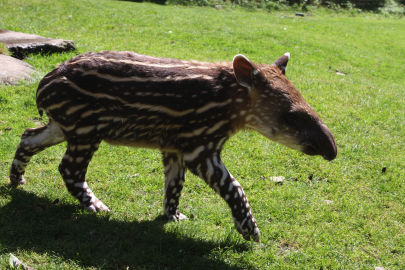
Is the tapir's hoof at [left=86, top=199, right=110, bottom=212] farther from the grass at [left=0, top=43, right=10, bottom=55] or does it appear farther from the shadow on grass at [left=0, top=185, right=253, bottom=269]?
the grass at [left=0, top=43, right=10, bottom=55]

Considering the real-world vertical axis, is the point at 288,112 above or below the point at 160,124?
above

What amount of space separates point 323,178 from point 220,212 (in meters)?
2.28

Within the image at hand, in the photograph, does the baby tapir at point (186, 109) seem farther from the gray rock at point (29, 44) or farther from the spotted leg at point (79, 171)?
the gray rock at point (29, 44)

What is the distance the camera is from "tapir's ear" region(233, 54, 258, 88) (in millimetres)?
5406

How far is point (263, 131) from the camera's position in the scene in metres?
5.70

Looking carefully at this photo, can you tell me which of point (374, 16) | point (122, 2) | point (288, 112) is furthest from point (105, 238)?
point (374, 16)

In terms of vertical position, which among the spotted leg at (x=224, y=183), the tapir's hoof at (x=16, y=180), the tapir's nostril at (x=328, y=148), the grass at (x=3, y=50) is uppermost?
the tapir's nostril at (x=328, y=148)

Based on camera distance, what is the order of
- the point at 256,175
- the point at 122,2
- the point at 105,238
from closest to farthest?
the point at 105,238 < the point at 256,175 < the point at 122,2

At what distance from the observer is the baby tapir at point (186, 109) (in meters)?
5.44

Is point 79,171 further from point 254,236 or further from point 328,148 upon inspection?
point 328,148

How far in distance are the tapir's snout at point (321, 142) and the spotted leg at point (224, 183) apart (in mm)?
1004

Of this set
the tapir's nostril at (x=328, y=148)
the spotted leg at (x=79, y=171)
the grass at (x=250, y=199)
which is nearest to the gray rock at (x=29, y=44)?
the grass at (x=250, y=199)

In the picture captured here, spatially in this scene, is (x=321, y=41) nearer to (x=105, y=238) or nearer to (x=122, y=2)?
(x=122, y=2)

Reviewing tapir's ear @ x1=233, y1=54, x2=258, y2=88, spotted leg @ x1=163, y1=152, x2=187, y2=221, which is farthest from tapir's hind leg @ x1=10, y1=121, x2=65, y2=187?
tapir's ear @ x1=233, y1=54, x2=258, y2=88
